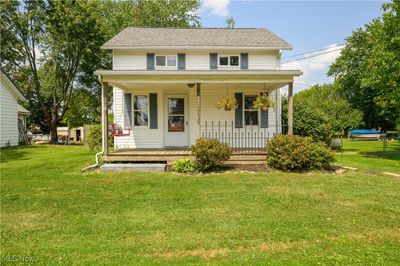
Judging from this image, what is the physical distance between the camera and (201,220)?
5023 mm

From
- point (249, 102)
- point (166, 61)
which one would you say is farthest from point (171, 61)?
point (249, 102)

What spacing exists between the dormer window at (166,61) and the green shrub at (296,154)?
20.6 ft

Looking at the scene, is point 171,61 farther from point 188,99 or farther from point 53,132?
point 53,132

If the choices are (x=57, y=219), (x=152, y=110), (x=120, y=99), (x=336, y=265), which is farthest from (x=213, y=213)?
(x=120, y=99)

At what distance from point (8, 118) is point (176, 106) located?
13.0 metres

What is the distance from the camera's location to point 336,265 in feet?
11.5

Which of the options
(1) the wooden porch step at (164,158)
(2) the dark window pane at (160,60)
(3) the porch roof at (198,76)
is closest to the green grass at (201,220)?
(1) the wooden porch step at (164,158)

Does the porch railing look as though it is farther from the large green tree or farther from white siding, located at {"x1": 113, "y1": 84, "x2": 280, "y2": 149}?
the large green tree

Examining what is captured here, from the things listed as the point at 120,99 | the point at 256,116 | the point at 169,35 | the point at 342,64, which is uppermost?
the point at 342,64

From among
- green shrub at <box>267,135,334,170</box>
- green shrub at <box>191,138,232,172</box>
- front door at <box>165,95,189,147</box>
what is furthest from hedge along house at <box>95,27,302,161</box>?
green shrub at <box>191,138,232,172</box>

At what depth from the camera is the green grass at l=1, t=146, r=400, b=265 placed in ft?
12.4

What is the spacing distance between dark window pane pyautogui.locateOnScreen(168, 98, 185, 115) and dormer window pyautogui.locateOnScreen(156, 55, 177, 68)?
1.75m

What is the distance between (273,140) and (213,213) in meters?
5.12

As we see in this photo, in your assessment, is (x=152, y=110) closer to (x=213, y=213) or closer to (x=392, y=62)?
(x=213, y=213)
